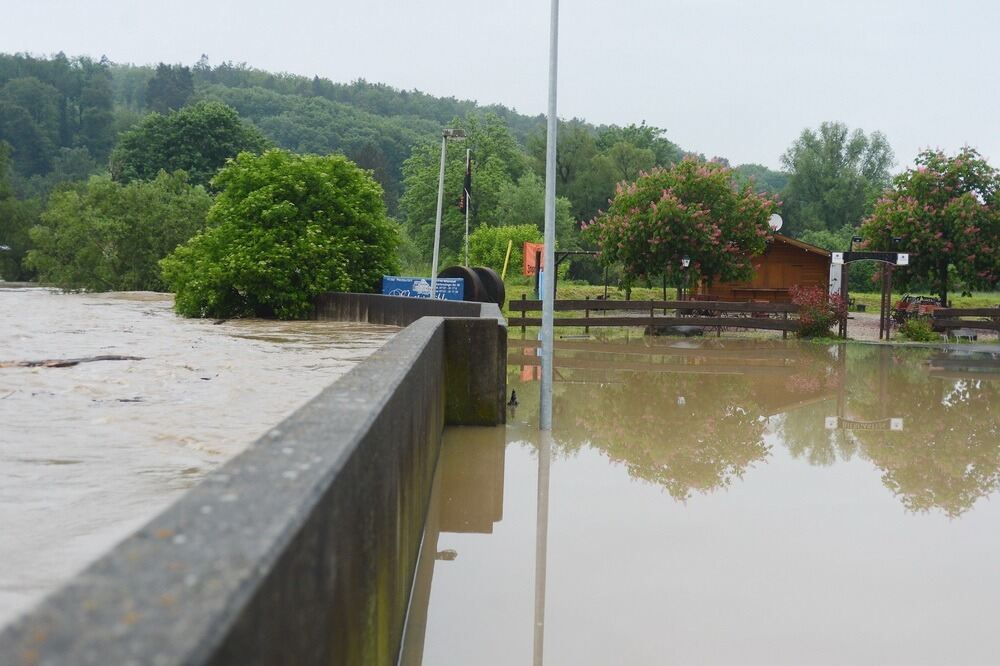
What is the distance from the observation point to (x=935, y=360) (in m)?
23.3

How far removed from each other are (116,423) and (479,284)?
2147 centimetres

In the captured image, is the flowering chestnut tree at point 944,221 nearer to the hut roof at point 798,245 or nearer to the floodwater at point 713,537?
the hut roof at point 798,245

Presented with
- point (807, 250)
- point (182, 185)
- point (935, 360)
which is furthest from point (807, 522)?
point (182, 185)

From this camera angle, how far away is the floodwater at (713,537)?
4973 mm

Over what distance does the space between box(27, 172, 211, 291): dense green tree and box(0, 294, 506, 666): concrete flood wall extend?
51.7 m

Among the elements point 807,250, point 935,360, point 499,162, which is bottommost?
point 935,360

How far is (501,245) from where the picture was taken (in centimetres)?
5272

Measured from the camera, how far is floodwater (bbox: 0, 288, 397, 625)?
567 cm

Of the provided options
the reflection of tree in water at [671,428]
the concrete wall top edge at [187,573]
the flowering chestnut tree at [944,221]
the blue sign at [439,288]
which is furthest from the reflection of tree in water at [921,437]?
the flowering chestnut tree at [944,221]

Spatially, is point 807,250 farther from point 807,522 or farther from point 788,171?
point 788,171

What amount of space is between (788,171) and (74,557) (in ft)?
290

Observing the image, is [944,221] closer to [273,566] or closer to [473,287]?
[473,287]

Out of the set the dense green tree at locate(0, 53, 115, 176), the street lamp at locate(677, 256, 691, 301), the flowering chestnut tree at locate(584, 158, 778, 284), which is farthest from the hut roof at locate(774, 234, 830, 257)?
the dense green tree at locate(0, 53, 115, 176)

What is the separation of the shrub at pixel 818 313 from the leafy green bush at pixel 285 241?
12.9 metres
